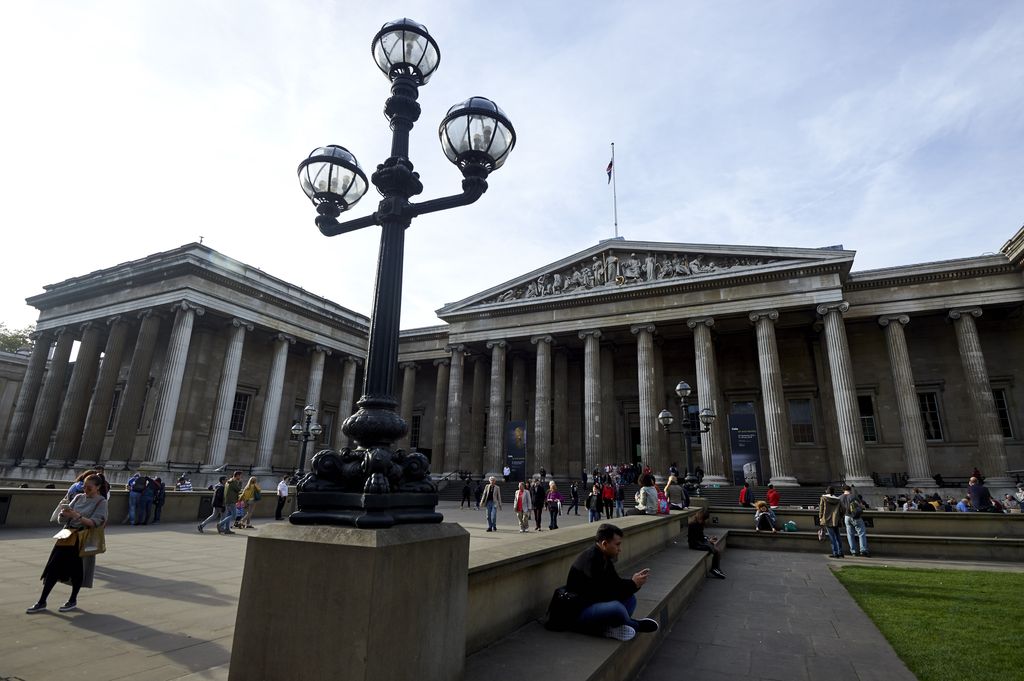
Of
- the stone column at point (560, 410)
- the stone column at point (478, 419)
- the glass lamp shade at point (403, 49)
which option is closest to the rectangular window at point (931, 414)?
the stone column at point (560, 410)

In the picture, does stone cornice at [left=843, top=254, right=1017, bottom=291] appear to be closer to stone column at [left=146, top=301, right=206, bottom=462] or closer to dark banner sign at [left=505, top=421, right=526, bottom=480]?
dark banner sign at [left=505, top=421, right=526, bottom=480]

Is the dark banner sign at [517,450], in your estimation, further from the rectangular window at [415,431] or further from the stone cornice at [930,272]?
the stone cornice at [930,272]

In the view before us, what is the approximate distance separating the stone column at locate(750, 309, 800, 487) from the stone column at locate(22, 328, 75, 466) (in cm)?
3951

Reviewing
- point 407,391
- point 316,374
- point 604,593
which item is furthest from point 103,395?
point 604,593

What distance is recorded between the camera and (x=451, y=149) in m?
4.31

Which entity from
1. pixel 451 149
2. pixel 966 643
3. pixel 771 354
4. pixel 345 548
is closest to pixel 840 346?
pixel 771 354

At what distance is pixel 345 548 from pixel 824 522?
14.2 m

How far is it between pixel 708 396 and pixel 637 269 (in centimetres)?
835

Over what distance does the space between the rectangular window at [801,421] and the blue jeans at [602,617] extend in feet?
97.8

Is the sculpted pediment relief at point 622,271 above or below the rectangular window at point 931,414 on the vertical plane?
above

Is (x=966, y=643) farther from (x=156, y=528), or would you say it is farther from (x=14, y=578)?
(x=156, y=528)

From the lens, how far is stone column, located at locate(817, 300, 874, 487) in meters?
23.8

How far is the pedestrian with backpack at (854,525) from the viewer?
13.0 meters

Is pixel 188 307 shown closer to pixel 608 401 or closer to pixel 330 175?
pixel 608 401
